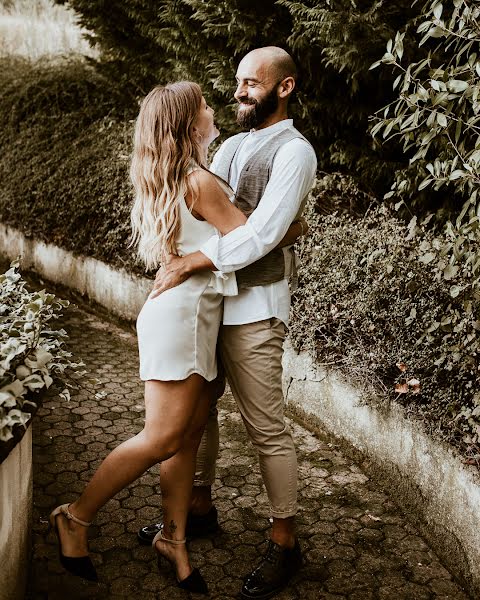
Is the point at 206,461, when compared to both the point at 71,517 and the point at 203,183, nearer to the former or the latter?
the point at 71,517

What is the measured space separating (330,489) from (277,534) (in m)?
0.89

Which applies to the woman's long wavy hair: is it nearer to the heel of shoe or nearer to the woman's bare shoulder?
the woman's bare shoulder

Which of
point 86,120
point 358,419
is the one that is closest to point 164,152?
point 358,419

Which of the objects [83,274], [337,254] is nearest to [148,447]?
[337,254]

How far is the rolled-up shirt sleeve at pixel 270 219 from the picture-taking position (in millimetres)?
2742

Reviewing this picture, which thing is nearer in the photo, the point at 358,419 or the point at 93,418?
the point at 358,419

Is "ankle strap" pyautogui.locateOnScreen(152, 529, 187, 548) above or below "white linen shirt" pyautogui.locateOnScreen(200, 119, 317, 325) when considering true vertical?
below

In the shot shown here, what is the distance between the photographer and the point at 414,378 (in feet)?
12.1

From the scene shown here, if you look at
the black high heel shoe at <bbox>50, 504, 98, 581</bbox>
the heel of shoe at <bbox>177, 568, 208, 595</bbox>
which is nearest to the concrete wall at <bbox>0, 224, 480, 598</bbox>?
the heel of shoe at <bbox>177, 568, 208, 595</bbox>

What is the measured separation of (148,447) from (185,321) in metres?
0.52

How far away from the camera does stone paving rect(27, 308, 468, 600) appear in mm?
3076

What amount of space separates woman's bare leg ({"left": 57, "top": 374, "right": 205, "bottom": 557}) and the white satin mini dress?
59mm

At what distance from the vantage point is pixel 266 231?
2750 millimetres

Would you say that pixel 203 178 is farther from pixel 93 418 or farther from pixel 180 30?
pixel 180 30
